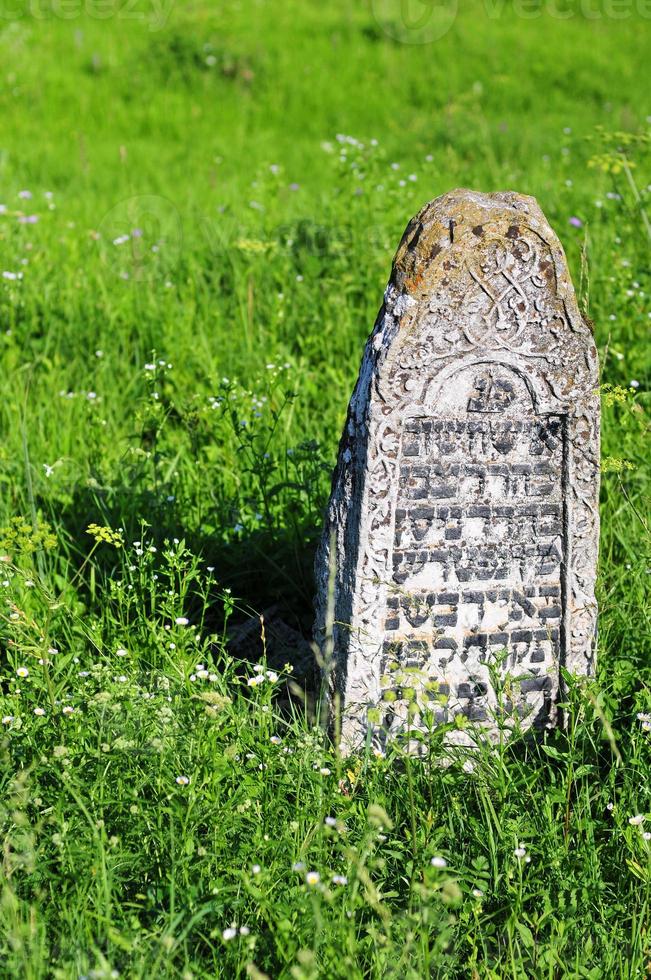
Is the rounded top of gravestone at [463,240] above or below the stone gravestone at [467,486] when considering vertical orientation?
above

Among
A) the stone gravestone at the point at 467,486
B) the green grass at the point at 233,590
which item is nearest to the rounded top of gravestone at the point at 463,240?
the stone gravestone at the point at 467,486

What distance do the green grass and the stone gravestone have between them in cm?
23

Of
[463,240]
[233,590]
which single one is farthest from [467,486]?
[233,590]

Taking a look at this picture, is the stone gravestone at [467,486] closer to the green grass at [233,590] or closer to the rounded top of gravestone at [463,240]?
the rounded top of gravestone at [463,240]

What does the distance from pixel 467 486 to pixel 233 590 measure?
1117mm

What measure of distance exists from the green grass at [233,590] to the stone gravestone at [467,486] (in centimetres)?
23

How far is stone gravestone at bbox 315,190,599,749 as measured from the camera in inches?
109

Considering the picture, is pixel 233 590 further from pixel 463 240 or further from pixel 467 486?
pixel 463 240

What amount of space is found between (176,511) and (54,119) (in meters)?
6.12

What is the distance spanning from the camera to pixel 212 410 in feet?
13.9

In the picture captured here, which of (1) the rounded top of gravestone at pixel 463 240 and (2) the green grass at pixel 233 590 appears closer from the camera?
(2) the green grass at pixel 233 590

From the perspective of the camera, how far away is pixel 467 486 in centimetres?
291

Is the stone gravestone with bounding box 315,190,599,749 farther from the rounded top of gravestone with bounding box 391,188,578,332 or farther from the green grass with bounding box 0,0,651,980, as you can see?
the green grass with bounding box 0,0,651,980

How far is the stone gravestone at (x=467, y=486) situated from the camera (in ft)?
9.10
